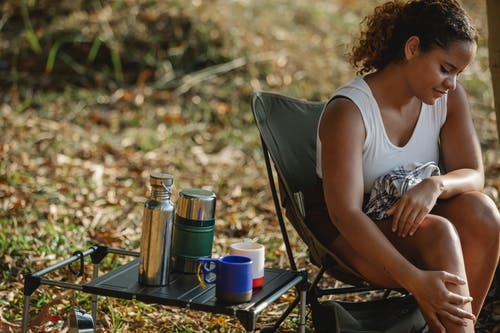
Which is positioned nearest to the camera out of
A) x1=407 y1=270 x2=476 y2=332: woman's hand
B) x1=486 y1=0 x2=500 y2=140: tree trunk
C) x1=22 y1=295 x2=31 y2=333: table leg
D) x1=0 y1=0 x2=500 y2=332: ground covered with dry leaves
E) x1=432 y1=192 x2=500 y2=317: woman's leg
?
x1=407 y1=270 x2=476 y2=332: woman's hand

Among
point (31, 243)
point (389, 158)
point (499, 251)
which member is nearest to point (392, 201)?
point (389, 158)

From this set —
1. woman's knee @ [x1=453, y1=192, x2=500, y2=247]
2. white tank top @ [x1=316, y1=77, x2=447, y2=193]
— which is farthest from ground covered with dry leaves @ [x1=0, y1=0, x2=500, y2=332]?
white tank top @ [x1=316, y1=77, x2=447, y2=193]

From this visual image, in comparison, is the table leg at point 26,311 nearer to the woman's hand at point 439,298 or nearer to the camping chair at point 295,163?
the camping chair at point 295,163

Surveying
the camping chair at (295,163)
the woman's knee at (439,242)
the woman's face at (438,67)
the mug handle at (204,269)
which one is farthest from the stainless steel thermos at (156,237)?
the woman's face at (438,67)

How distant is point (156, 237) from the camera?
8.77ft

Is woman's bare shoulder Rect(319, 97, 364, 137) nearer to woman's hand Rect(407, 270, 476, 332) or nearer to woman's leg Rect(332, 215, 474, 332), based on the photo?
woman's leg Rect(332, 215, 474, 332)

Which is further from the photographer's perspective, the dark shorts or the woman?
the dark shorts

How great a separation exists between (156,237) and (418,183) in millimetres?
902

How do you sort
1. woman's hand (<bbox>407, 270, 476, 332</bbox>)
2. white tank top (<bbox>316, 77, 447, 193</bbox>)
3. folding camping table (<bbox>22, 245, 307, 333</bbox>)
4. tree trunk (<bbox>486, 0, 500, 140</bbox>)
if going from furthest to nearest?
tree trunk (<bbox>486, 0, 500, 140</bbox>)
white tank top (<bbox>316, 77, 447, 193</bbox>)
woman's hand (<bbox>407, 270, 476, 332</bbox>)
folding camping table (<bbox>22, 245, 307, 333</bbox>)

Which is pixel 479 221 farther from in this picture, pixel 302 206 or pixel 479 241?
pixel 302 206

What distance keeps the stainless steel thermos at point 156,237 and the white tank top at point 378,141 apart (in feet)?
2.22

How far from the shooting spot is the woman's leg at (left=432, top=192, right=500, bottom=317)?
2.86 metres

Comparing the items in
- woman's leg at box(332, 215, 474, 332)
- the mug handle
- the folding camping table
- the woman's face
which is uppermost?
the woman's face

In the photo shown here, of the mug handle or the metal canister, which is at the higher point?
the metal canister
